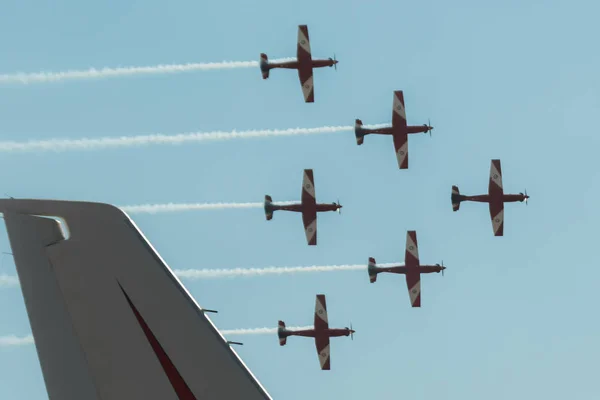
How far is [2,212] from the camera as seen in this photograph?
31.5ft

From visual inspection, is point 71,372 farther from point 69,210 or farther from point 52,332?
point 69,210

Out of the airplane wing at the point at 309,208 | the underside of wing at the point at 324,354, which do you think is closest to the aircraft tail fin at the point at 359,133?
the airplane wing at the point at 309,208

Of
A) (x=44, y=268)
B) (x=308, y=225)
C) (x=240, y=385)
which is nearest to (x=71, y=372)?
(x=44, y=268)

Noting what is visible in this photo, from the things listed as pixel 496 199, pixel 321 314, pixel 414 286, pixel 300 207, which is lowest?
pixel 321 314

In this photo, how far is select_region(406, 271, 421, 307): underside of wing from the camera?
91569 millimetres

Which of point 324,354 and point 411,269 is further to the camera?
point 411,269

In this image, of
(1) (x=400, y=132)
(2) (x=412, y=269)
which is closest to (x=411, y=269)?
(2) (x=412, y=269)

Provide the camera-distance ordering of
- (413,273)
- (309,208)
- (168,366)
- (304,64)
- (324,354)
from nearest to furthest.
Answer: (168,366) → (304,64) → (309,208) → (324,354) → (413,273)

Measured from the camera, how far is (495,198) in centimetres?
8731

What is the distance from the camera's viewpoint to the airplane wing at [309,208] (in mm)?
83000

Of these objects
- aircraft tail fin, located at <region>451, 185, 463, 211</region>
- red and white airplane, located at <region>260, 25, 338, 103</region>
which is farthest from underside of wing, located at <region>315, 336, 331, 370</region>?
red and white airplane, located at <region>260, 25, 338, 103</region>

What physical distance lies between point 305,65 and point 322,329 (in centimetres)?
2377

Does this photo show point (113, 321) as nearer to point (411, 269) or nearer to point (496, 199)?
point (496, 199)

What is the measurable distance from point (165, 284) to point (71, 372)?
1.30 metres
